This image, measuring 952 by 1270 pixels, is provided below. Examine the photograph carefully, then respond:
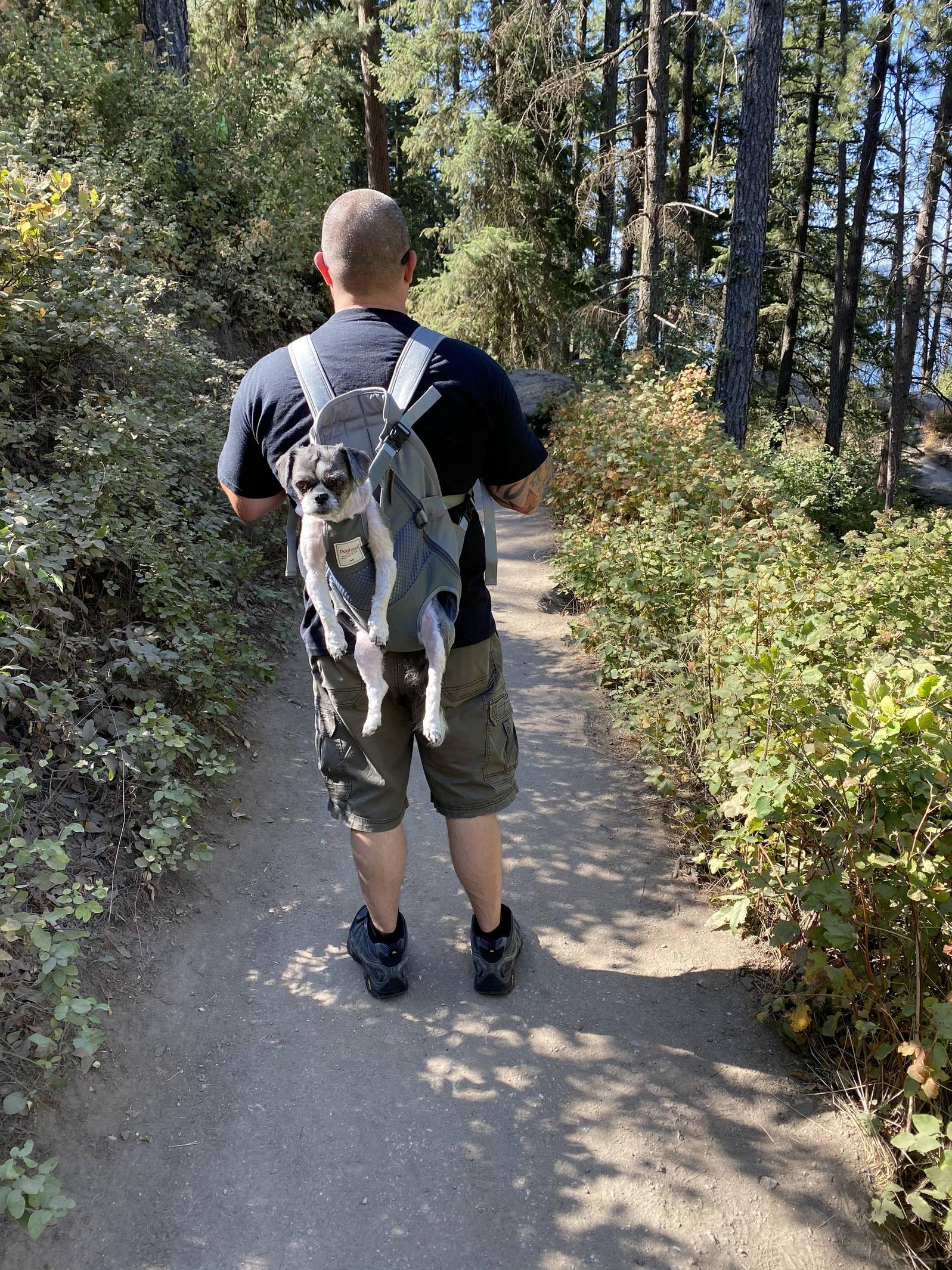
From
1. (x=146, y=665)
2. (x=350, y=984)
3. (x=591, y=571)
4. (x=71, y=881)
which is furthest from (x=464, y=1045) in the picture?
(x=591, y=571)

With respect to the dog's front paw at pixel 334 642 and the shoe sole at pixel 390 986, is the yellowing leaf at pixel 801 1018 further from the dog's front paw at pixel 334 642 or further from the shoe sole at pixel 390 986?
the dog's front paw at pixel 334 642

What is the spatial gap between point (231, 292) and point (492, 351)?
6.18 metres

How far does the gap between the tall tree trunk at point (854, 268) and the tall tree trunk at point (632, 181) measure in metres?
4.88

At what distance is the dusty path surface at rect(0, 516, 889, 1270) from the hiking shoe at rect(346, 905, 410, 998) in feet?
Result: 0.18

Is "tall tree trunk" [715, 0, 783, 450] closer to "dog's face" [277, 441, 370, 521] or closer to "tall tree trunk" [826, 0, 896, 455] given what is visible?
"dog's face" [277, 441, 370, 521]

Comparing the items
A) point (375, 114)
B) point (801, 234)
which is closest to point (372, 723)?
point (375, 114)

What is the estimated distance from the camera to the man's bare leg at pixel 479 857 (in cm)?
260

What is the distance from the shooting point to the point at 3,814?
2424 millimetres

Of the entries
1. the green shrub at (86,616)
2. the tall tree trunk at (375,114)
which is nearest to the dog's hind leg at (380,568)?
the green shrub at (86,616)

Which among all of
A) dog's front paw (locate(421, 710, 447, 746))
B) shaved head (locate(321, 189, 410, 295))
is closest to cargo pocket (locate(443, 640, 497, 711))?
dog's front paw (locate(421, 710, 447, 746))

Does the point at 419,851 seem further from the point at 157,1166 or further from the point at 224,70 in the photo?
the point at 224,70

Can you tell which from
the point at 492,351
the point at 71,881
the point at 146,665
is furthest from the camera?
the point at 492,351

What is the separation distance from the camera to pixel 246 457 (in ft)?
7.54

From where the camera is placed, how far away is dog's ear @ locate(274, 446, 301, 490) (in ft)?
6.73
